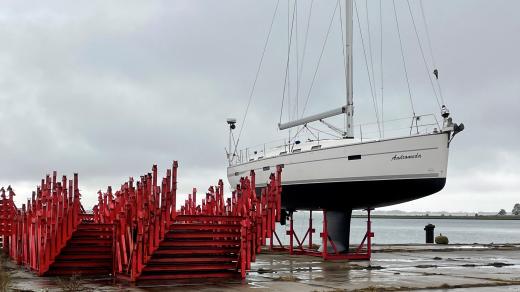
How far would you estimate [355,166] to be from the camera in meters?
20.4

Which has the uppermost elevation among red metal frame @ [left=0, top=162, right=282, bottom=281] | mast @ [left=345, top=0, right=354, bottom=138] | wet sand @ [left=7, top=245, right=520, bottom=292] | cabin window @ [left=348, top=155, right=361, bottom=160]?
mast @ [left=345, top=0, right=354, bottom=138]

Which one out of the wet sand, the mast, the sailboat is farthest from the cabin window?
the wet sand

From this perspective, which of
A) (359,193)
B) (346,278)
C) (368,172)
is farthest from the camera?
(359,193)

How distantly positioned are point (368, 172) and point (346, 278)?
5563 mm

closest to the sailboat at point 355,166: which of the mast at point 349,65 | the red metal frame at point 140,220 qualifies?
the mast at point 349,65

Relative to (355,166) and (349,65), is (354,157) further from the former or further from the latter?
(349,65)

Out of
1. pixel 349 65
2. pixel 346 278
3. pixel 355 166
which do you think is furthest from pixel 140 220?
pixel 349 65

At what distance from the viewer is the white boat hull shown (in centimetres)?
1942

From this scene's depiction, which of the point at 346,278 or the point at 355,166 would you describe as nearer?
the point at 346,278

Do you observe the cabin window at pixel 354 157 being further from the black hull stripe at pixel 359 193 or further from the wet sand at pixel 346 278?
the wet sand at pixel 346 278

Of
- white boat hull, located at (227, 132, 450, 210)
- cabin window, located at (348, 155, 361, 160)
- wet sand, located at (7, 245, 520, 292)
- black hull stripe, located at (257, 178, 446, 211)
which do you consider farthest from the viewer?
cabin window, located at (348, 155, 361, 160)

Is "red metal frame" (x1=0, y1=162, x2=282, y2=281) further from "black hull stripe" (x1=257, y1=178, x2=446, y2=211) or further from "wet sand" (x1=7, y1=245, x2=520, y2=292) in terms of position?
"black hull stripe" (x1=257, y1=178, x2=446, y2=211)

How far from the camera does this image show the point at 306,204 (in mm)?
23703

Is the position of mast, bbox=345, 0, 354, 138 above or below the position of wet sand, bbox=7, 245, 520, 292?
above
